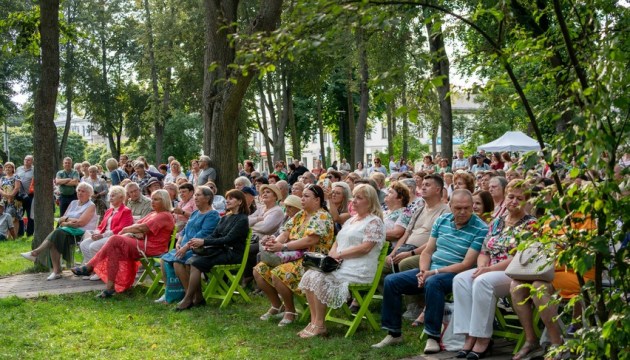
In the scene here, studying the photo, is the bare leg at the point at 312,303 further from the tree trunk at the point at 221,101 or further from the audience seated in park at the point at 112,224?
Answer: the tree trunk at the point at 221,101

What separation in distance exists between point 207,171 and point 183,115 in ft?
115

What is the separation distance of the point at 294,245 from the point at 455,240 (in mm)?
1908

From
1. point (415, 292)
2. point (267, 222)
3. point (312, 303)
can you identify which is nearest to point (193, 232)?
point (267, 222)

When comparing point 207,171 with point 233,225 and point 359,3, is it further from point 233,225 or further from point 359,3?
point 359,3

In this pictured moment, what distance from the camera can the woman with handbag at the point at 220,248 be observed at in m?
9.23

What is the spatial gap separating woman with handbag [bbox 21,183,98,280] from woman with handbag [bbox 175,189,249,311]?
3523mm

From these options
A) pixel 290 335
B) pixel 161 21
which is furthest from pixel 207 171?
pixel 161 21

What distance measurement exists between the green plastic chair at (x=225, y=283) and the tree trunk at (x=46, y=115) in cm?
431

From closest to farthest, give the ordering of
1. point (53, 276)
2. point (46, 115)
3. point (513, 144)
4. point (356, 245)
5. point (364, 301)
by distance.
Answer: point (364, 301) → point (356, 245) → point (53, 276) → point (46, 115) → point (513, 144)

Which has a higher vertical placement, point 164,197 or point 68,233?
point 164,197

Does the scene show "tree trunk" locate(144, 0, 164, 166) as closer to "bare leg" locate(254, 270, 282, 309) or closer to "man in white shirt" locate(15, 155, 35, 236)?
"man in white shirt" locate(15, 155, 35, 236)

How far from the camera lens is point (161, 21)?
3378 cm

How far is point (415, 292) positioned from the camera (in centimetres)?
725

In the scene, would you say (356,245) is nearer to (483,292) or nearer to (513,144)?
(483,292)
